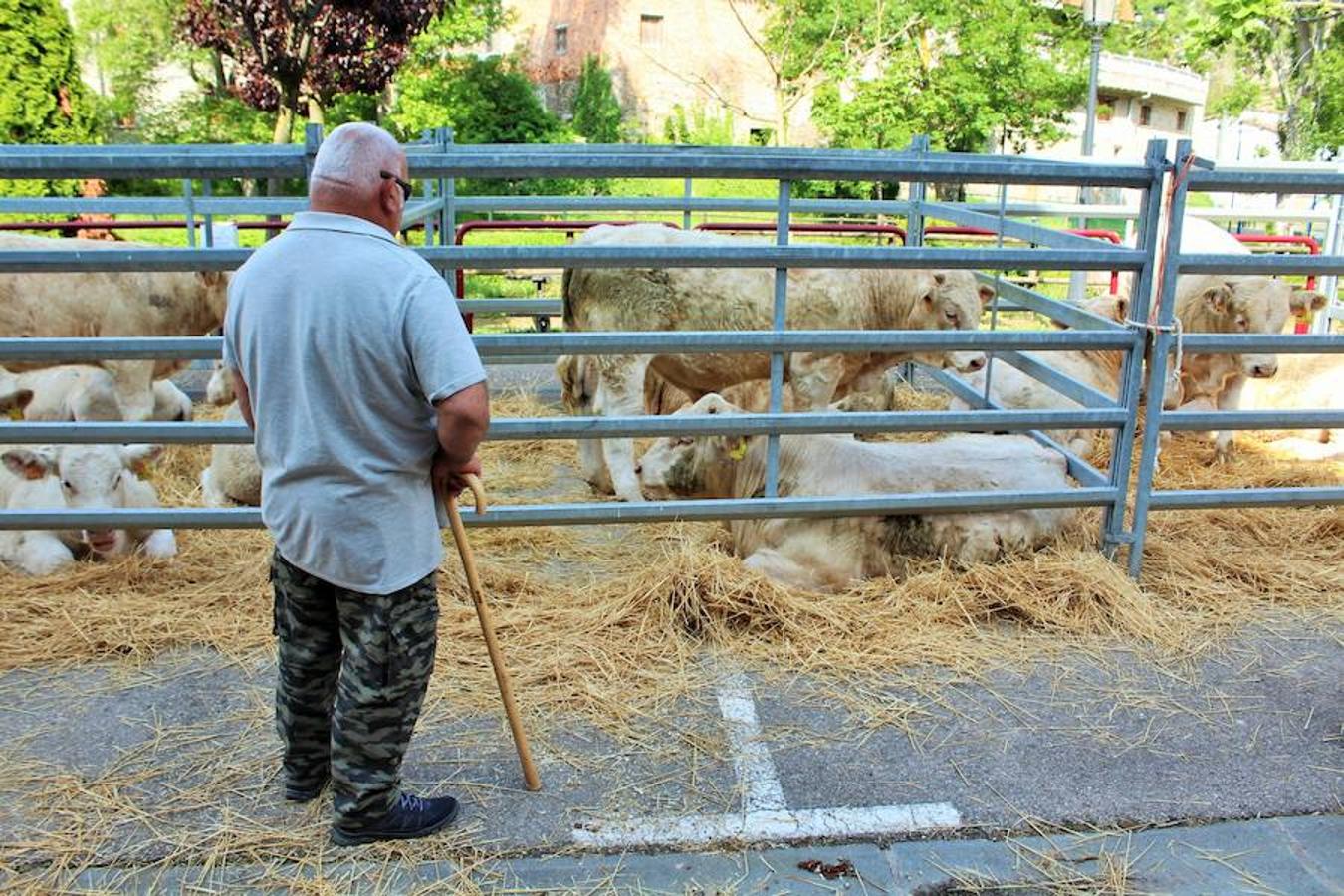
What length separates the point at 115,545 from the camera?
536 cm

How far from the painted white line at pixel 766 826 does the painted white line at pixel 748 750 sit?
0.23 ft

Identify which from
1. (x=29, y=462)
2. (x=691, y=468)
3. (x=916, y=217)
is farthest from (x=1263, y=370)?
(x=29, y=462)

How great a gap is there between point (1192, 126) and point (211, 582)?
5544 cm

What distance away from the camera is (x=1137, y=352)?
16.8 ft

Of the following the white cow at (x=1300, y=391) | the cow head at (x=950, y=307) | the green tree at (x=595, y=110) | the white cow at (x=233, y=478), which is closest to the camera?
the white cow at (x=233, y=478)

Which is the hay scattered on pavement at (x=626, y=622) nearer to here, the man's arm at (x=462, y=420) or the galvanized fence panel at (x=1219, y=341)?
the galvanized fence panel at (x=1219, y=341)

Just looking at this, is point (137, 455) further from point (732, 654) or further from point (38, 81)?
point (38, 81)

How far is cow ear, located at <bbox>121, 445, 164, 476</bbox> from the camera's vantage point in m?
5.92

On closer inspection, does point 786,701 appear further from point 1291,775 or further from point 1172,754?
point 1291,775

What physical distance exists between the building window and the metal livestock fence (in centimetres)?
3214

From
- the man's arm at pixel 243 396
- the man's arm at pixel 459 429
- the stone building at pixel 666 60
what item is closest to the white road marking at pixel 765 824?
the man's arm at pixel 459 429

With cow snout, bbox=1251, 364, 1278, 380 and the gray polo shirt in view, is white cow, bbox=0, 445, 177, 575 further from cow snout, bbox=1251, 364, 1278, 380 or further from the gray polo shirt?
cow snout, bbox=1251, 364, 1278, 380

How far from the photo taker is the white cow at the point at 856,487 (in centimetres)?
522

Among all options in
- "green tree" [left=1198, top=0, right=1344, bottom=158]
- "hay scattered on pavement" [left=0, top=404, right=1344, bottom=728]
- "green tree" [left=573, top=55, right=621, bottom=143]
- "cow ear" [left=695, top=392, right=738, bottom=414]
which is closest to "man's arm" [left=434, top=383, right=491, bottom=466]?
"hay scattered on pavement" [left=0, top=404, right=1344, bottom=728]
